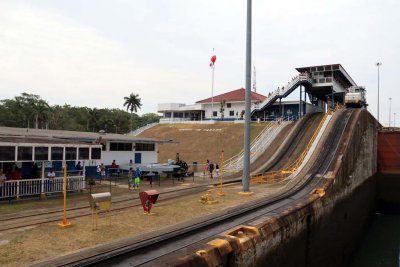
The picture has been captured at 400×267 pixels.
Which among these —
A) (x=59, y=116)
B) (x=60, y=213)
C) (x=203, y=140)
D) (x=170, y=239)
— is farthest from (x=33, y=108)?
(x=170, y=239)

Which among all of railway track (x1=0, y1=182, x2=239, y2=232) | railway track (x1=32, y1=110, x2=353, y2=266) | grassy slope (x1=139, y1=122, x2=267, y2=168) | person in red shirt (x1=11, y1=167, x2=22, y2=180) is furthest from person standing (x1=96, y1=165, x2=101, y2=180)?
grassy slope (x1=139, y1=122, x2=267, y2=168)

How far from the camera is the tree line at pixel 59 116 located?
3214 inches

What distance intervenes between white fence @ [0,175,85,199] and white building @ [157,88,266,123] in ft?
153

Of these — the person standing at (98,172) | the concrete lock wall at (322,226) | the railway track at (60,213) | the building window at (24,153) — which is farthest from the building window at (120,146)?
the concrete lock wall at (322,226)

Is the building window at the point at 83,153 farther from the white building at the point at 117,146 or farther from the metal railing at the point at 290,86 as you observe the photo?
the metal railing at the point at 290,86

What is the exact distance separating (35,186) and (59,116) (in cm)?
7694

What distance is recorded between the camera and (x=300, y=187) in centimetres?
2442

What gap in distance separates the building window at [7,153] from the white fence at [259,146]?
913 inches

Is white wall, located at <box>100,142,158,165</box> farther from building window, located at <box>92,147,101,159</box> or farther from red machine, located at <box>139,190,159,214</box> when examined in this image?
red machine, located at <box>139,190,159,214</box>

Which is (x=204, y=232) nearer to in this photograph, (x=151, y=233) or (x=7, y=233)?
(x=151, y=233)

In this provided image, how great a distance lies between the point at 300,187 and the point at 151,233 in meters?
14.6

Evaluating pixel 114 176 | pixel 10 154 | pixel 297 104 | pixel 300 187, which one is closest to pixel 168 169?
pixel 114 176

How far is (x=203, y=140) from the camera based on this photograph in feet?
164

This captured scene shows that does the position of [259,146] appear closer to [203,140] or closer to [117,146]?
[203,140]
